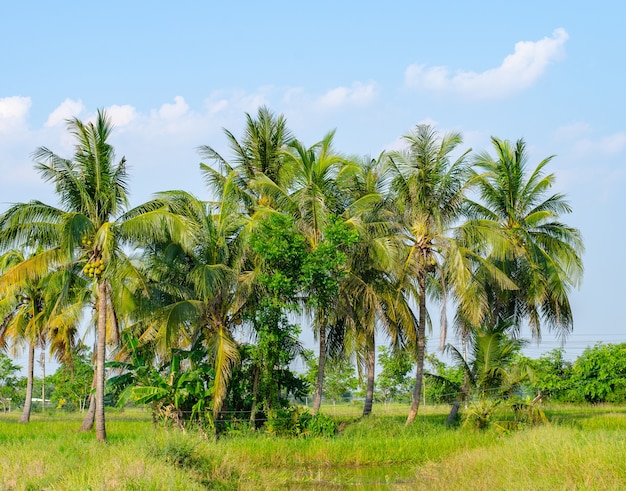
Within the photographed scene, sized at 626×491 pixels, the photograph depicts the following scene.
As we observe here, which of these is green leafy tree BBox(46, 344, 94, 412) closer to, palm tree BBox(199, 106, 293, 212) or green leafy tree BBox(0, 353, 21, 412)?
green leafy tree BBox(0, 353, 21, 412)

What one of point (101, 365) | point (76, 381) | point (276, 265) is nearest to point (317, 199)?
point (276, 265)

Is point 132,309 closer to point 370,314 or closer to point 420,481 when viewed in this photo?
point 370,314

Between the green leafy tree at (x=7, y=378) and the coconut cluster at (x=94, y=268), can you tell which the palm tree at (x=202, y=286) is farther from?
the green leafy tree at (x=7, y=378)

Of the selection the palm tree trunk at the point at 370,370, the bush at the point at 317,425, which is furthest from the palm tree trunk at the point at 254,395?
the palm tree trunk at the point at 370,370

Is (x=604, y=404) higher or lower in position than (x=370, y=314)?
lower

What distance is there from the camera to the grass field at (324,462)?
11484 mm

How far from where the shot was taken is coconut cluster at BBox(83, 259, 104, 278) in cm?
1886

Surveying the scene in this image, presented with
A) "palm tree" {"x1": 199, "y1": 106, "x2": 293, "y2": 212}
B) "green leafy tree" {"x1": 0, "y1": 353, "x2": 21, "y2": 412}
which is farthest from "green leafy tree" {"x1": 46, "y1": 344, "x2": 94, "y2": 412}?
"palm tree" {"x1": 199, "y1": 106, "x2": 293, "y2": 212}

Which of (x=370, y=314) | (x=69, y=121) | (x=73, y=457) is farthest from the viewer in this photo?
(x=370, y=314)

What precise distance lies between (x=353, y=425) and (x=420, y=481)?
762 centimetres

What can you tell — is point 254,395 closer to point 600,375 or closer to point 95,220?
point 95,220

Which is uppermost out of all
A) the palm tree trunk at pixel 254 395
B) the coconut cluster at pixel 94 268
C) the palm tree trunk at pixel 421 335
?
the coconut cluster at pixel 94 268

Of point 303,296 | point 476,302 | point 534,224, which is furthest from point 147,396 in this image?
point 534,224

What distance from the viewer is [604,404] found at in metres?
33.0
